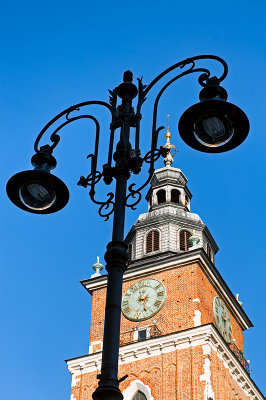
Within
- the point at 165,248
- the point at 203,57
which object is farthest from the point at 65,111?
the point at 165,248

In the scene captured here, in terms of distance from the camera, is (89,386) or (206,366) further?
(89,386)

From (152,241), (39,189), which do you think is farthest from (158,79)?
(152,241)

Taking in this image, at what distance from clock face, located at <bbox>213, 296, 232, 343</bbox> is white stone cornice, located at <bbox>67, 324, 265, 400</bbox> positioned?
66.2 inches

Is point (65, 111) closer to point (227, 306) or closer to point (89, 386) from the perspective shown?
point (89, 386)

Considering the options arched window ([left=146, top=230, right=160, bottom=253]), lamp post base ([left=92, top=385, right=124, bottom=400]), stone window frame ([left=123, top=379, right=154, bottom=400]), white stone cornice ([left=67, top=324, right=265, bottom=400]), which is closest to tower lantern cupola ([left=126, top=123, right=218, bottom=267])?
arched window ([left=146, top=230, right=160, bottom=253])

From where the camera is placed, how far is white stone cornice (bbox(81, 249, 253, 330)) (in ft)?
108

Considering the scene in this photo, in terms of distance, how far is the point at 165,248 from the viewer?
35.6m

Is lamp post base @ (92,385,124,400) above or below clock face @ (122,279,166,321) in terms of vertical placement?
below

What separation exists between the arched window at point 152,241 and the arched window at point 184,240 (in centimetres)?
121

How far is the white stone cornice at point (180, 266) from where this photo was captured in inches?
1296

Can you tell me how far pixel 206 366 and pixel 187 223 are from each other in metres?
10.5

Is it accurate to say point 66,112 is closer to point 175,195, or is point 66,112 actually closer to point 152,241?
point 152,241

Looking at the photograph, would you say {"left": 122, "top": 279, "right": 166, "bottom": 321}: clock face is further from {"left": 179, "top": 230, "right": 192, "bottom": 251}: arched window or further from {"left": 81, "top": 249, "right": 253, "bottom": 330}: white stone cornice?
{"left": 179, "top": 230, "right": 192, "bottom": 251}: arched window

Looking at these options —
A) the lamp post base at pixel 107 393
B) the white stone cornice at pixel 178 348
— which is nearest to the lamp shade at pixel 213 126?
the lamp post base at pixel 107 393
